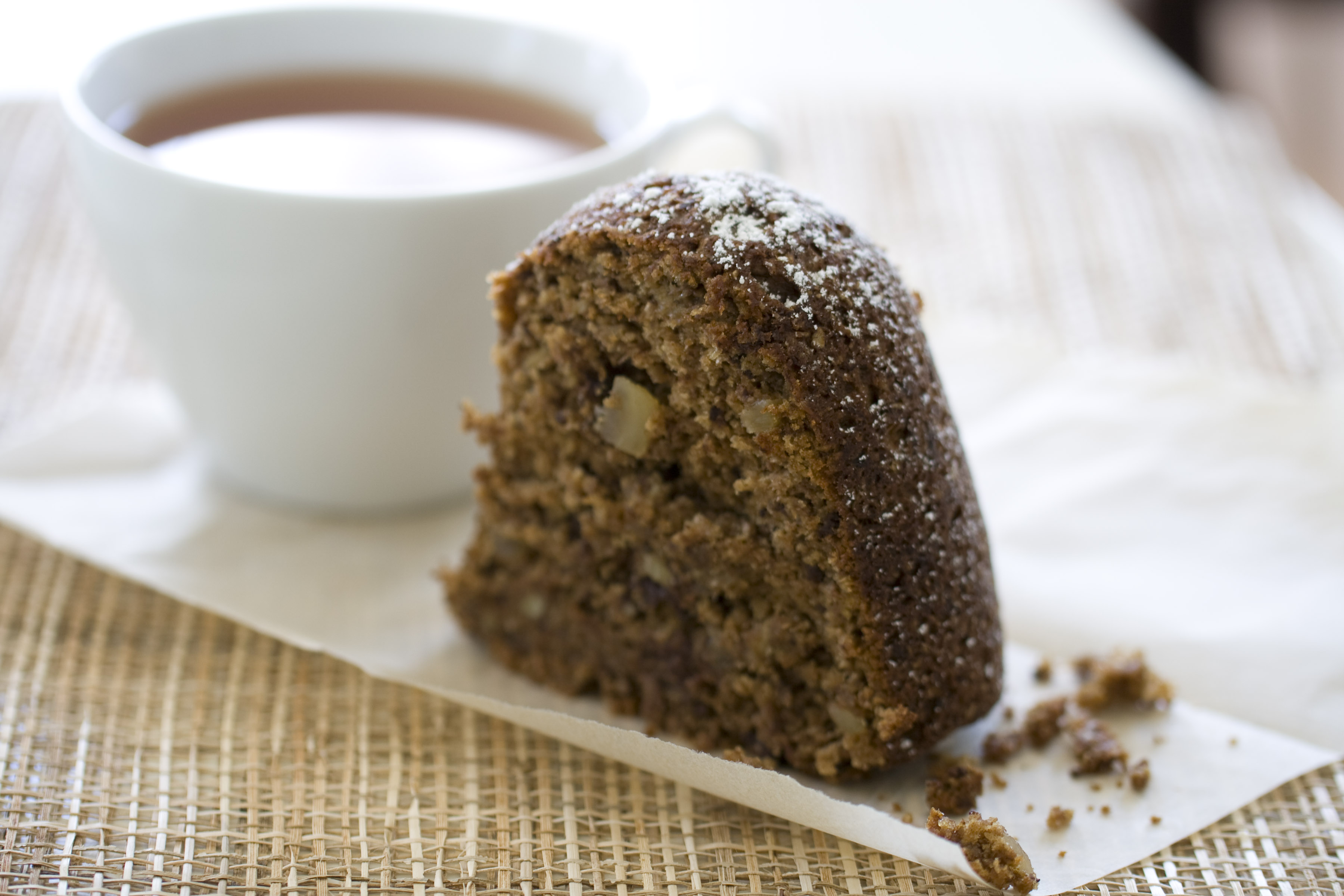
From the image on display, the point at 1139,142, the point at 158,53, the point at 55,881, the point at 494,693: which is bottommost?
the point at 55,881

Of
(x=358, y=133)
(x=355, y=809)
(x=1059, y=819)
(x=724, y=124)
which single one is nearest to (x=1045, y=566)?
(x=1059, y=819)

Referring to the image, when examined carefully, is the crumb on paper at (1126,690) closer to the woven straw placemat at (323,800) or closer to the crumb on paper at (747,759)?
the woven straw placemat at (323,800)

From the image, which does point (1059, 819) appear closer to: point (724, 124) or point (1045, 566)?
point (1045, 566)

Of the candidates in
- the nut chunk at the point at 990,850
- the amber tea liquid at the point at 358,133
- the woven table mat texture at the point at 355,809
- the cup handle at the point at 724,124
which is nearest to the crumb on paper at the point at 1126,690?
the woven table mat texture at the point at 355,809

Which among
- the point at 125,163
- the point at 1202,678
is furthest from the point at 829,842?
the point at 125,163

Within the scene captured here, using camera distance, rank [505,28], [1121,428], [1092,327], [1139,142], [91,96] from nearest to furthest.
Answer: [91,96], [505,28], [1121,428], [1092,327], [1139,142]

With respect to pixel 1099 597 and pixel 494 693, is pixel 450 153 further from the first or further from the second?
pixel 1099 597
